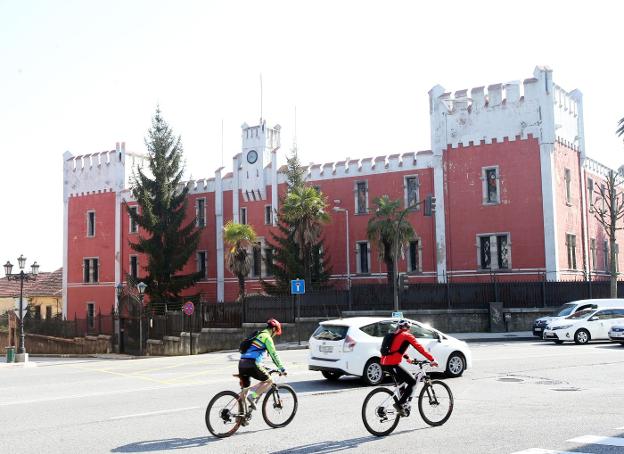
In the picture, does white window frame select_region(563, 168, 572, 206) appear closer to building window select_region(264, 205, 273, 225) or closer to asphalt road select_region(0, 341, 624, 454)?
building window select_region(264, 205, 273, 225)

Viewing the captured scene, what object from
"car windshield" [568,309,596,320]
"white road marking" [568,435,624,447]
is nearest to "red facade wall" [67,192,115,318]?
"car windshield" [568,309,596,320]

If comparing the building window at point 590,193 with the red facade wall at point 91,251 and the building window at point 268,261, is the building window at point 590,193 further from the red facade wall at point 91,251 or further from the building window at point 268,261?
the red facade wall at point 91,251

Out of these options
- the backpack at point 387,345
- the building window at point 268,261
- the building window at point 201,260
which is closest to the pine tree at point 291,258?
the building window at point 268,261

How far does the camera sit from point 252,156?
48.0m

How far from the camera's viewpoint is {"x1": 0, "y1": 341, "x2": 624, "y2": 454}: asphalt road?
9242 mm

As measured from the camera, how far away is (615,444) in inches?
349

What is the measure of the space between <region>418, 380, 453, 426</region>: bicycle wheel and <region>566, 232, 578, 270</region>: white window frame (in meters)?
31.0

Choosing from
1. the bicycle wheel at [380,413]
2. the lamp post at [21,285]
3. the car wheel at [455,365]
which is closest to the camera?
the bicycle wheel at [380,413]

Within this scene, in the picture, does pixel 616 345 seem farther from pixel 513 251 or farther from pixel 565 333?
pixel 513 251

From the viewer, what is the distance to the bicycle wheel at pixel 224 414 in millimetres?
9961

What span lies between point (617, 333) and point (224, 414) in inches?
800

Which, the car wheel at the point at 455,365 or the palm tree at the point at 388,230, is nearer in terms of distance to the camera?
the car wheel at the point at 455,365

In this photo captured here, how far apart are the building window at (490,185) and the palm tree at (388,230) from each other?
4844mm

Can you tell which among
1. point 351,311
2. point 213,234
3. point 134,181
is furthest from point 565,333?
point 134,181
